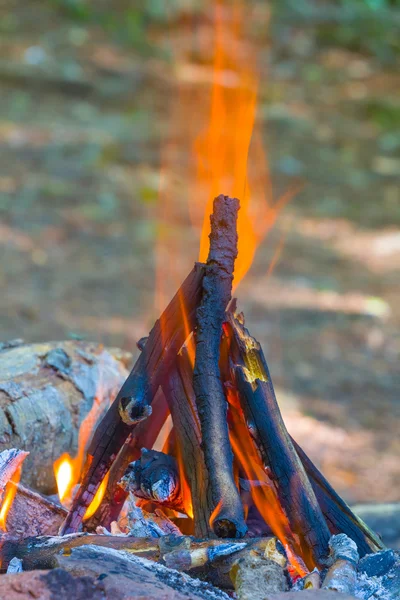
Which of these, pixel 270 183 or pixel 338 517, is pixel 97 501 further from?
pixel 270 183

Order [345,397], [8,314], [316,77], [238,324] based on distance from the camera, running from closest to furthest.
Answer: [238,324], [345,397], [8,314], [316,77]

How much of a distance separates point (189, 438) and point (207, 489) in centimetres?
17

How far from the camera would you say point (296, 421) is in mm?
4348

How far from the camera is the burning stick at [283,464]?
208 cm

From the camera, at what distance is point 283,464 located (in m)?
2.12

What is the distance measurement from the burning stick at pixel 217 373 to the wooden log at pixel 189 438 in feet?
0.13

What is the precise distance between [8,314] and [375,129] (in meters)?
5.36

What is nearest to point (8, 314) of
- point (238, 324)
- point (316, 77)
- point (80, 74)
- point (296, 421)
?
point (296, 421)

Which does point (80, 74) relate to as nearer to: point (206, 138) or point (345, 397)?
point (206, 138)

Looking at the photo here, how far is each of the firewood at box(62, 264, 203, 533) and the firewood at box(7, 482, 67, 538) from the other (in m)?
0.09

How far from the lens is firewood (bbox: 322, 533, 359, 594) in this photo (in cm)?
187

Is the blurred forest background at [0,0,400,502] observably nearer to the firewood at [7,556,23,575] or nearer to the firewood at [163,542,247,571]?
the firewood at [7,556,23,575]

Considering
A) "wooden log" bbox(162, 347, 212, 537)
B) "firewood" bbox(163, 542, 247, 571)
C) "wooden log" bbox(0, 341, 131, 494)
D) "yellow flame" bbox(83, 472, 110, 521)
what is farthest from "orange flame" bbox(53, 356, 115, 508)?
"firewood" bbox(163, 542, 247, 571)

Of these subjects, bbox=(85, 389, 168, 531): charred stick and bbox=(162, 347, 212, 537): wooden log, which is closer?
bbox=(162, 347, 212, 537): wooden log
